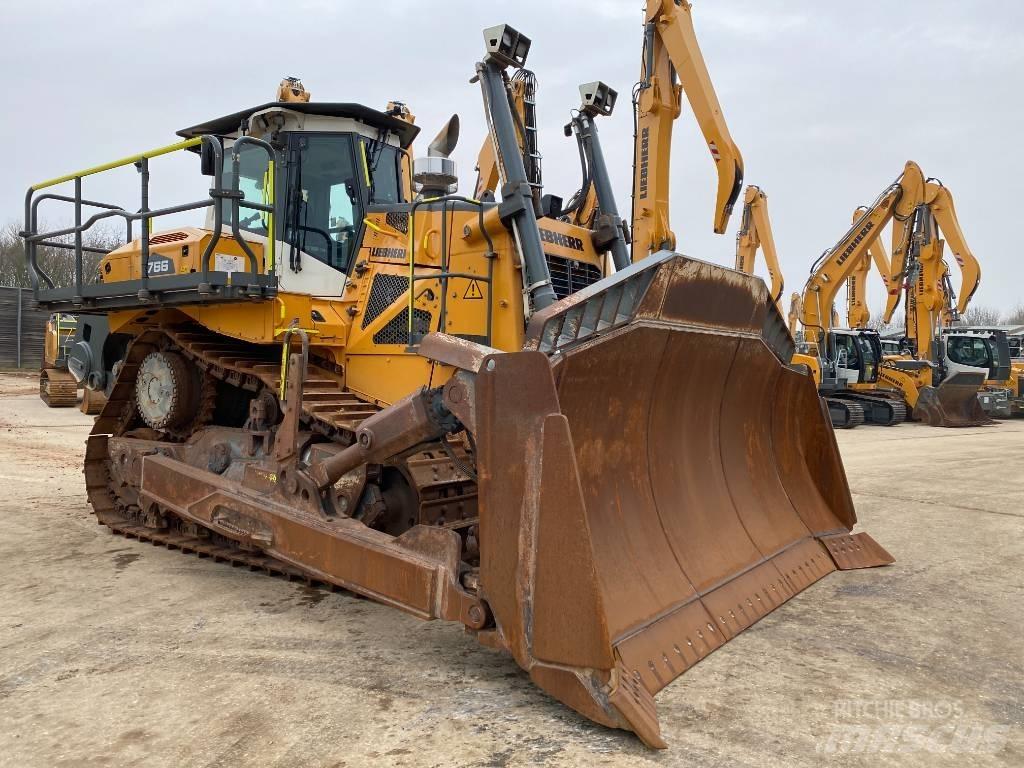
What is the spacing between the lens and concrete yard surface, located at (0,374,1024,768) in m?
2.90

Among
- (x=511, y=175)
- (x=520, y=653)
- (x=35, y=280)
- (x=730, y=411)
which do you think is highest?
(x=511, y=175)

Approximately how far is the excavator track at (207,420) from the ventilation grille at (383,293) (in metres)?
0.52

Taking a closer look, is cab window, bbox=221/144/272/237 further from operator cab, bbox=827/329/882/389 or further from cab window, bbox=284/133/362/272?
operator cab, bbox=827/329/882/389

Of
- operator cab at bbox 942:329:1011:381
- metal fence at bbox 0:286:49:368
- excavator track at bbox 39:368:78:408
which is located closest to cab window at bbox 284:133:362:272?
excavator track at bbox 39:368:78:408

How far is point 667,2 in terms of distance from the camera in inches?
325

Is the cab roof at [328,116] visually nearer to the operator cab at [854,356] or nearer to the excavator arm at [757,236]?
the operator cab at [854,356]

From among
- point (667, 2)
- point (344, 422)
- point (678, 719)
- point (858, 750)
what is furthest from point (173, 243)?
point (667, 2)

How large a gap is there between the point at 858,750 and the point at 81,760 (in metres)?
2.72

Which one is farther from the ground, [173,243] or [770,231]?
[770,231]

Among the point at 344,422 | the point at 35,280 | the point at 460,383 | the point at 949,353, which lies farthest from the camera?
the point at 949,353

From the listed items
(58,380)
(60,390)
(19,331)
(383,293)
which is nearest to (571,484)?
(383,293)

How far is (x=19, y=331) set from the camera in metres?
28.0

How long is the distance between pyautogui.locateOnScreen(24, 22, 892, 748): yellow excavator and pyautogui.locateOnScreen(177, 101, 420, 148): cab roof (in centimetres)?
2

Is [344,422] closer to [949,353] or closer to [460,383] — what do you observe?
[460,383]
